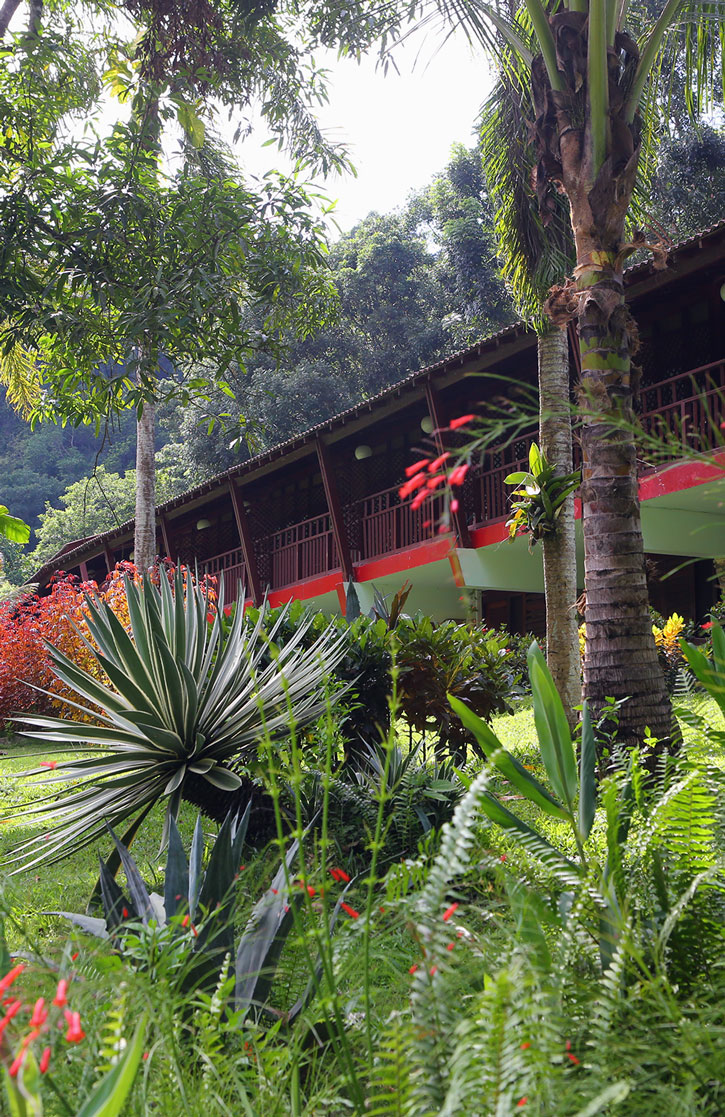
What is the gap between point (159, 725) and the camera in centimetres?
364

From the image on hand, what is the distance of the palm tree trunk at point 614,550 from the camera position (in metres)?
3.94

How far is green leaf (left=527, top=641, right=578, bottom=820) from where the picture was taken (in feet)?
7.59

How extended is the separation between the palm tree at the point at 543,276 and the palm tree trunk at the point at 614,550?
3.33 m

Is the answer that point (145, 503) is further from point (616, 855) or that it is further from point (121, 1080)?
point (121, 1080)

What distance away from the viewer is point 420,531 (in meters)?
13.3

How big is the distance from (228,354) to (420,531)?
7021mm

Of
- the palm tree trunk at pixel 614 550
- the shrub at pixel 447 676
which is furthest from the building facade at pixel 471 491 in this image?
the palm tree trunk at pixel 614 550

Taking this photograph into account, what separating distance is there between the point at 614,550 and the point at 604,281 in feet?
4.42

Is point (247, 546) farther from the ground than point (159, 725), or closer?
farther from the ground

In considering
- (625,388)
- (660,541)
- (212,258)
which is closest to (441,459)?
(625,388)

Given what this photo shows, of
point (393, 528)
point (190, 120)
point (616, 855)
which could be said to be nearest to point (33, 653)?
point (393, 528)

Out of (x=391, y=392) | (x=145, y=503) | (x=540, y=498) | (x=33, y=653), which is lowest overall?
(x=33, y=653)

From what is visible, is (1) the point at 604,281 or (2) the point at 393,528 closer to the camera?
(1) the point at 604,281

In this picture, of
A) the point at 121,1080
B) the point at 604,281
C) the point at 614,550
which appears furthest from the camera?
the point at 604,281
